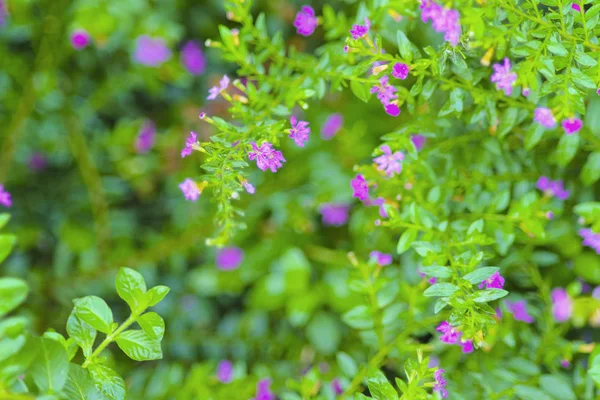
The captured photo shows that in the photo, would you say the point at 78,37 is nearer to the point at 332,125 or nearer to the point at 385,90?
the point at 332,125

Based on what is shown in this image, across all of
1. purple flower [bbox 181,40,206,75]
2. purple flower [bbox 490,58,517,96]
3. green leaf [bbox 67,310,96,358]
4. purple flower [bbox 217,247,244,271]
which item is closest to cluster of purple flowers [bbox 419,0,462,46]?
purple flower [bbox 490,58,517,96]

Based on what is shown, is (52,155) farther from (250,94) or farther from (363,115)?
(250,94)

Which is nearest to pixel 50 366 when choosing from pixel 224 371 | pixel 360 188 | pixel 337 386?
pixel 360 188

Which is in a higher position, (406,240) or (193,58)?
(406,240)

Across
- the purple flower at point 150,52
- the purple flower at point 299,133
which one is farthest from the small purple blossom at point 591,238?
the purple flower at point 150,52

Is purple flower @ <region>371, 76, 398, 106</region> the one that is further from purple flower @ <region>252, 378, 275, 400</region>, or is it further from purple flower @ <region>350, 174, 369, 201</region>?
purple flower @ <region>252, 378, 275, 400</region>

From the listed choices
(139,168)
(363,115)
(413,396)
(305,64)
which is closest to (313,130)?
(363,115)
